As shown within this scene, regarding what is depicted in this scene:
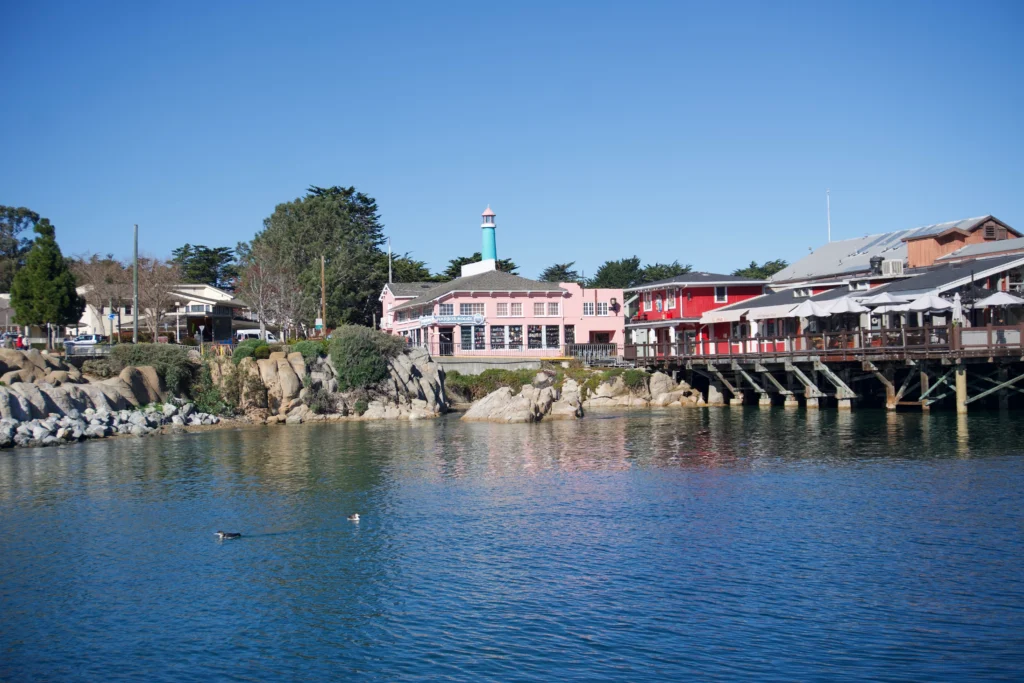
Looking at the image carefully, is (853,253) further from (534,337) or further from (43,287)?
(43,287)

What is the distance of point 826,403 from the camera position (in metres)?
56.2

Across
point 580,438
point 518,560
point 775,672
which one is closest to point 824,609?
point 775,672

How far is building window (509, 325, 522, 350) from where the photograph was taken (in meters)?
76.2

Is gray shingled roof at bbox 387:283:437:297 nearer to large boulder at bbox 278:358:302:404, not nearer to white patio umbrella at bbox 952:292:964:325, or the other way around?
large boulder at bbox 278:358:302:404

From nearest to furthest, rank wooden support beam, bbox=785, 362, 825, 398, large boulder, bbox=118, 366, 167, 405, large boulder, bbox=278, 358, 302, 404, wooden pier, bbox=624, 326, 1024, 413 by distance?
wooden pier, bbox=624, 326, 1024, 413
large boulder, bbox=118, 366, 167, 405
wooden support beam, bbox=785, 362, 825, 398
large boulder, bbox=278, 358, 302, 404

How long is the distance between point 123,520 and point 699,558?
16222 millimetres

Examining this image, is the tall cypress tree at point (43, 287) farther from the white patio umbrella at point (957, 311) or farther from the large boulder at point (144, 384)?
the white patio umbrella at point (957, 311)

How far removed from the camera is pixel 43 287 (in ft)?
203

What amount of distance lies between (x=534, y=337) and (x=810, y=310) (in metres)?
29.6

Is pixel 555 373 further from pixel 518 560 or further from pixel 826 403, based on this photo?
pixel 518 560

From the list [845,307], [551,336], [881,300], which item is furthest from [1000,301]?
[551,336]

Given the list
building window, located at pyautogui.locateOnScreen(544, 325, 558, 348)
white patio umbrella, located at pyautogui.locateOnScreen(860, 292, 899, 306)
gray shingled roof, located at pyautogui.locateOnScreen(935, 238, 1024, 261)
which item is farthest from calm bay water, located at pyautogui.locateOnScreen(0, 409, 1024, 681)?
building window, located at pyautogui.locateOnScreen(544, 325, 558, 348)

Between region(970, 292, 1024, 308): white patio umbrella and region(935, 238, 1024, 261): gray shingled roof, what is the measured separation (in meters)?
12.8

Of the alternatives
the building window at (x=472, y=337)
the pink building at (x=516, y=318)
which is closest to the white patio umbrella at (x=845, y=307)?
the pink building at (x=516, y=318)
